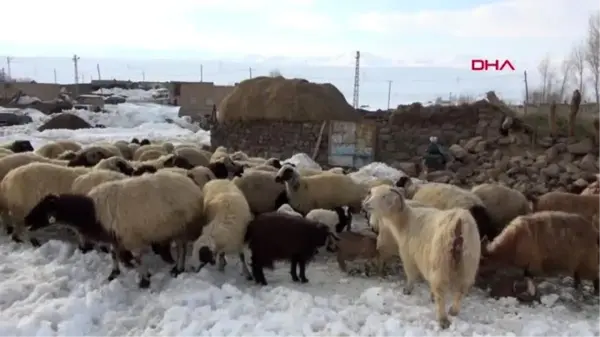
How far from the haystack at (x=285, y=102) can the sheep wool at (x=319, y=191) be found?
9391 millimetres

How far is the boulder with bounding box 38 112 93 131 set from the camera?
108 ft

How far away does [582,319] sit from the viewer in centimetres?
697

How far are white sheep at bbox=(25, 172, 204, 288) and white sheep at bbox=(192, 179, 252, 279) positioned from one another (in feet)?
1.02

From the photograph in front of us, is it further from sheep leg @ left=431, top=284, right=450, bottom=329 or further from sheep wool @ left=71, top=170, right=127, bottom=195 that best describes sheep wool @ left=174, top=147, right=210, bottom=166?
sheep leg @ left=431, top=284, right=450, bottom=329

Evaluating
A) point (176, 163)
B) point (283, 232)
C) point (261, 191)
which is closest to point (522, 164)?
point (261, 191)

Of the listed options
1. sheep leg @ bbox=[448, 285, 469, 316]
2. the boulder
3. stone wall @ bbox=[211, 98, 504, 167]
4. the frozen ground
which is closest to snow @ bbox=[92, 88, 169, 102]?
the boulder

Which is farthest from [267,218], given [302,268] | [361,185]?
[361,185]

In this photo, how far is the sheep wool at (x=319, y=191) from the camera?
34.6ft

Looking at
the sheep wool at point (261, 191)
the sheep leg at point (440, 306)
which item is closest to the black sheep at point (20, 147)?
the sheep wool at point (261, 191)

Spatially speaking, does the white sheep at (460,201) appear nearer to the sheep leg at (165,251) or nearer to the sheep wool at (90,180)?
the sheep leg at (165,251)

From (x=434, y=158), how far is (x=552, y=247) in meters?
10.3

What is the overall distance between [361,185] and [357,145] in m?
8.18

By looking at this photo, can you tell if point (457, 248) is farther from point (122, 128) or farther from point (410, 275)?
point (122, 128)

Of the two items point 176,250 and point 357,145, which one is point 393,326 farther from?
point 357,145
